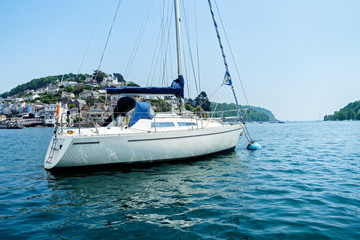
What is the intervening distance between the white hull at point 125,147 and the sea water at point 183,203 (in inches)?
21.0

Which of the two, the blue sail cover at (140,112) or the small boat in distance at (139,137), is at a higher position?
the blue sail cover at (140,112)

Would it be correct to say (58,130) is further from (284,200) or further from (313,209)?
(313,209)

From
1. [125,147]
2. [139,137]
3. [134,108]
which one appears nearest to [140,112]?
[134,108]

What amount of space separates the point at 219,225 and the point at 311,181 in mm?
4642

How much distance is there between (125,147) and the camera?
28.8 ft

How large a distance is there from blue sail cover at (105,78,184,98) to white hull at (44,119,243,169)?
2551 mm

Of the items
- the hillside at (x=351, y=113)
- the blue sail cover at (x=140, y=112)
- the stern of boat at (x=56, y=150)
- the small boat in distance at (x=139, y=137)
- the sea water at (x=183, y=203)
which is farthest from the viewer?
the hillside at (x=351, y=113)

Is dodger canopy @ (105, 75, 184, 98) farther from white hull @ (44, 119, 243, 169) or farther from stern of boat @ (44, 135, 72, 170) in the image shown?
stern of boat @ (44, 135, 72, 170)

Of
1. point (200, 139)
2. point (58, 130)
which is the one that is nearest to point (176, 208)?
point (200, 139)

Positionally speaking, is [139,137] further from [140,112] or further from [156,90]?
[156,90]

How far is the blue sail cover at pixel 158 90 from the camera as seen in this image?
11.0 m

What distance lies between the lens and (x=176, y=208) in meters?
5.13

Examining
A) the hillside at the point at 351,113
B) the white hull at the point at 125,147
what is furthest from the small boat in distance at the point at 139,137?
the hillside at the point at 351,113

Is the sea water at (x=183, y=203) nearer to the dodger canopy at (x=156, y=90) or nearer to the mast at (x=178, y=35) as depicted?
the dodger canopy at (x=156, y=90)
